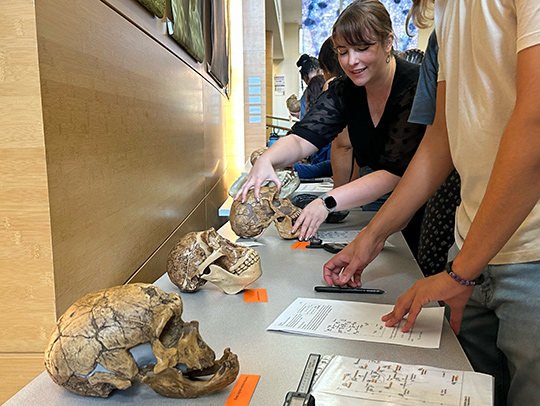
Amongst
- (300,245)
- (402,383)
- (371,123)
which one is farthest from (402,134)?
(402,383)

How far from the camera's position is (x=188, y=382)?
2.85 feet

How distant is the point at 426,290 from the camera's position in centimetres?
110

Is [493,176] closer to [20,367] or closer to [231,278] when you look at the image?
[231,278]

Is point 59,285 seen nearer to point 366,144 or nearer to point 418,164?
point 418,164

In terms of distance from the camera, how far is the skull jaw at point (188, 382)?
86 centimetres

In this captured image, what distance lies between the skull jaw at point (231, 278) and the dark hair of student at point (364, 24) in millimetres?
1060

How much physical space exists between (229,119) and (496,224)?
5.73 metres

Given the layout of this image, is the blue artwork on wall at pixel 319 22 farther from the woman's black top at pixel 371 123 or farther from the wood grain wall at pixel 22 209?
the wood grain wall at pixel 22 209

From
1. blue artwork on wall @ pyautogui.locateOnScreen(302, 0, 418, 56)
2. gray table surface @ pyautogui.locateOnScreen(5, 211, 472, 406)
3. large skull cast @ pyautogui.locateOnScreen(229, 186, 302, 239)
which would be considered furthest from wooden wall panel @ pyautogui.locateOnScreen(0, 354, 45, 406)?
blue artwork on wall @ pyautogui.locateOnScreen(302, 0, 418, 56)

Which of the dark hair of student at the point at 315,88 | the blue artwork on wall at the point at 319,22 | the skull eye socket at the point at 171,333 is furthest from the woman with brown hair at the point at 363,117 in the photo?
the blue artwork on wall at the point at 319,22

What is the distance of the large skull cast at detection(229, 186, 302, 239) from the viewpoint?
7.15 ft

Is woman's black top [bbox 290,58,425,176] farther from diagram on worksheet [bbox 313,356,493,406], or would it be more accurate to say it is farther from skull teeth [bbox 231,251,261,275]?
diagram on worksheet [bbox 313,356,493,406]

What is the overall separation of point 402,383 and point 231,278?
0.67m

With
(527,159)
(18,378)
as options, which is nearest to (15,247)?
(18,378)
